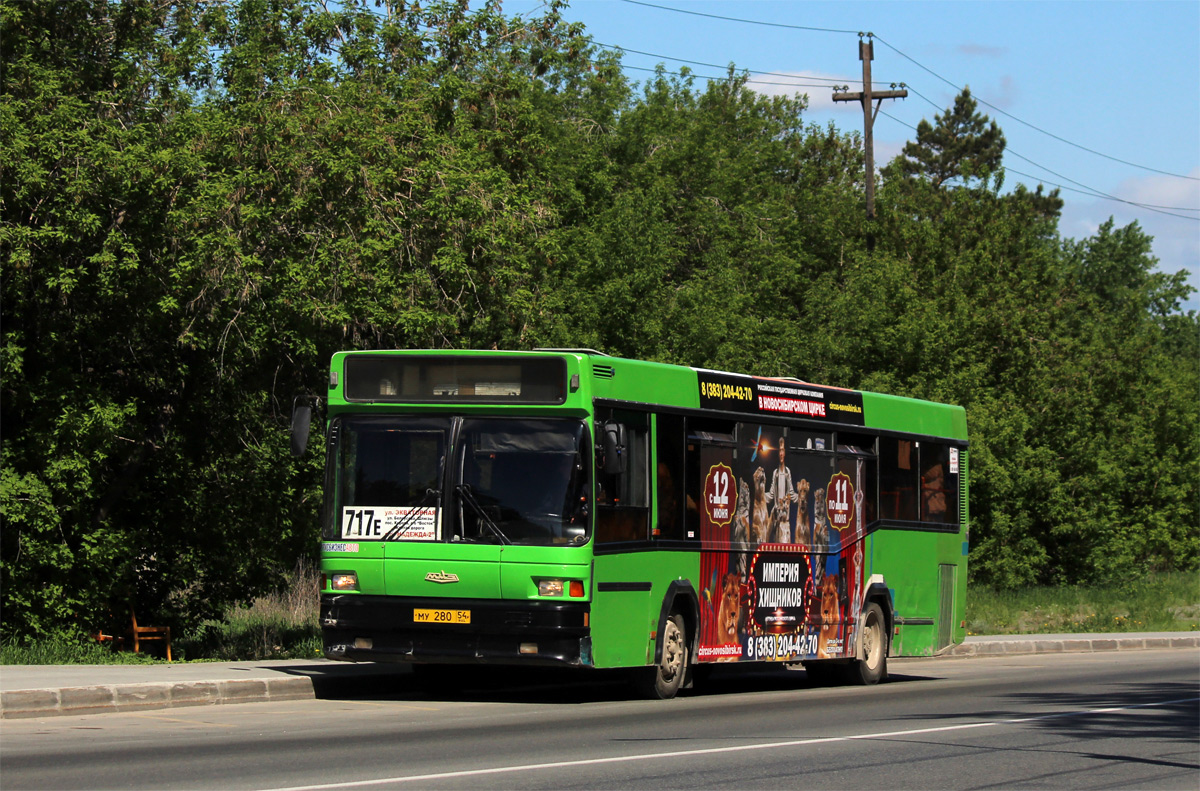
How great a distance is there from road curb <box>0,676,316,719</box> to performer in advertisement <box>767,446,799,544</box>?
5.31m

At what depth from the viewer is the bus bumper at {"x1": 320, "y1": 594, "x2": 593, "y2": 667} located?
540 inches

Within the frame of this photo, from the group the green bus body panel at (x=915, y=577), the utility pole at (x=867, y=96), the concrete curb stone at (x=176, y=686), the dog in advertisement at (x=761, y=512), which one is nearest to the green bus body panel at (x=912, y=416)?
the green bus body panel at (x=915, y=577)

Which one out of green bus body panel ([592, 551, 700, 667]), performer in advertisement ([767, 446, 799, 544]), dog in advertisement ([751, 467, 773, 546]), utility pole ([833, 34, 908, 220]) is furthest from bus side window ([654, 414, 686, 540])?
utility pole ([833, 34, 908, 220])

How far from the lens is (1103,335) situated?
45.7 m

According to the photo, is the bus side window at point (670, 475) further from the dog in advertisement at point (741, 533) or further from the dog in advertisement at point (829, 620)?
the dog in advertisement at point (829, 620)

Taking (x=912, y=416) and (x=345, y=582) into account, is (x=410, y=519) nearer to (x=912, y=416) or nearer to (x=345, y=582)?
(x=345, y=582)

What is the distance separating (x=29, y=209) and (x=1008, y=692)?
492 inches

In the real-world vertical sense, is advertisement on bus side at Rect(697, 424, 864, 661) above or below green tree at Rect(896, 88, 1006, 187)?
below

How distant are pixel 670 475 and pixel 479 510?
224 centimetres

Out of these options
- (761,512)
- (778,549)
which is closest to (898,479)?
Result: (778,549)

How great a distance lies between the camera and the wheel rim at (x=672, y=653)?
15.3 metres

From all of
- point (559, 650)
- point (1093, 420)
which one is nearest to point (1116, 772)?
point (559, 650)

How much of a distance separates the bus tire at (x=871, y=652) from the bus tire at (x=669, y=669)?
388cm

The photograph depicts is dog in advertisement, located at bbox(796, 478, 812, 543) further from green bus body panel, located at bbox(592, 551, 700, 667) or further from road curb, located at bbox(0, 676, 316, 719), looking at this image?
road curb, located at bbox(0, 676, 316, 719)
